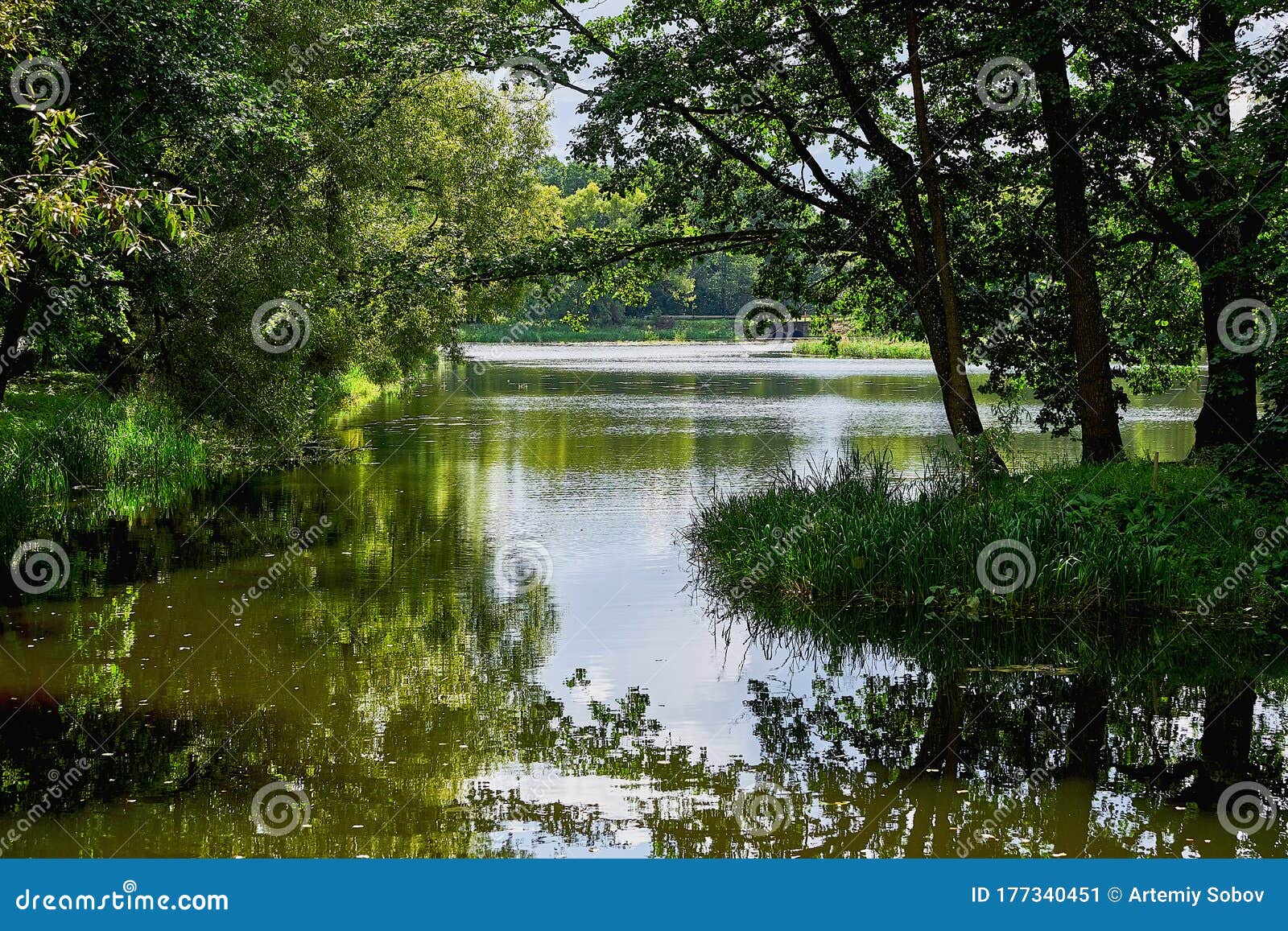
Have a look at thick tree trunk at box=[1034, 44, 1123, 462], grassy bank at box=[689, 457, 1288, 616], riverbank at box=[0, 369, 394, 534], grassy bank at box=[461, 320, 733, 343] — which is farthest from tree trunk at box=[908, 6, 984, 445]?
grassy bank at box=[461, 320, 733, 343]

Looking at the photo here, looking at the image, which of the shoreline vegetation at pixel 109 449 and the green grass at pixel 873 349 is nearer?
the shoreline vegetation at pixel 109 449

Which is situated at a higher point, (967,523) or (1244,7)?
(1244,7)

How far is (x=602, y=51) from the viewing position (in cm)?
1418

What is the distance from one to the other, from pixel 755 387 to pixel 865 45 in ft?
88.9

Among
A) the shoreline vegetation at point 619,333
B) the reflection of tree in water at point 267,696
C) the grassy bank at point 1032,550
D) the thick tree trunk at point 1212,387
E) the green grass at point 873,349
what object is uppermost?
the shoreline vegetation at point 619,333

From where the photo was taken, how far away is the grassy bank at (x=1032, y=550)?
10383 mm

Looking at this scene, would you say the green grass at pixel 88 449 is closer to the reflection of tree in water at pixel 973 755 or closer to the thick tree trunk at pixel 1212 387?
the reflection of tree in water at pixel 973 755

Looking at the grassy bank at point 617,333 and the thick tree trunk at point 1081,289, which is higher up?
the grassy bank at point 617,333

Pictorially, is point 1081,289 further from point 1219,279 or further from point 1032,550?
point 1032,550

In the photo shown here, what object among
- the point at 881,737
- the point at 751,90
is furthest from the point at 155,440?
the point at 881,737

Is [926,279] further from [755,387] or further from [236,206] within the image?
[755,387]

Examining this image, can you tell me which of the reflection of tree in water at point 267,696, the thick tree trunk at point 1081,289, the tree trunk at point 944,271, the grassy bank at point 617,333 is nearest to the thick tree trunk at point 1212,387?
the thick tree trunk at point 1081,289

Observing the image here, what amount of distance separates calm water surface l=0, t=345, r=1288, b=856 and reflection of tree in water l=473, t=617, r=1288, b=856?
1.0 inches

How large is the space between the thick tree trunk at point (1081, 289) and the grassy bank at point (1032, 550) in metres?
1.62
